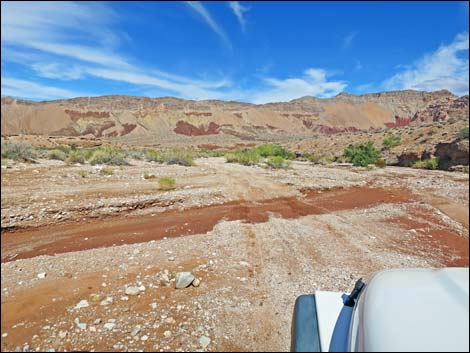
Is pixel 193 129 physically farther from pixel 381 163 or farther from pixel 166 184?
pixel 166 184

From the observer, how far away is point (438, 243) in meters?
3.70

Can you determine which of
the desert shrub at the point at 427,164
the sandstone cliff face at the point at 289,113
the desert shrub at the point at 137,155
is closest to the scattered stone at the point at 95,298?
the desert shrub at the point at 427,164

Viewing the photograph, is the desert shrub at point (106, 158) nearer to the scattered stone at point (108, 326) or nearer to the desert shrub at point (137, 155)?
the desert shrub at point (137, 155)

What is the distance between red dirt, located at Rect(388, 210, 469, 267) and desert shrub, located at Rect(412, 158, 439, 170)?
8.72 ft

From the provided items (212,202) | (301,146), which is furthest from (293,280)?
(301,146)

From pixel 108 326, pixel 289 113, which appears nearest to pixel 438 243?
pixel 108 326

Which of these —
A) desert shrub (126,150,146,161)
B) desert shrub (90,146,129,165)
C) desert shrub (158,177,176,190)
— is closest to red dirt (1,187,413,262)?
desert shrub (158,177,176,190)

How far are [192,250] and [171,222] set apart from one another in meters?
1.33

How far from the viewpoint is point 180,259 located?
325cm

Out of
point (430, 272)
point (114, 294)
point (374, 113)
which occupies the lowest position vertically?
point (114, 294)

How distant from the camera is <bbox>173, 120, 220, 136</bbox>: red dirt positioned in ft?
185

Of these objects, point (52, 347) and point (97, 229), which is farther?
point (97, 229)

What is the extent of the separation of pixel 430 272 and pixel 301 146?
2866 cm

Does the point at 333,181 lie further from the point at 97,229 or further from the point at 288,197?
the point at 97,229
